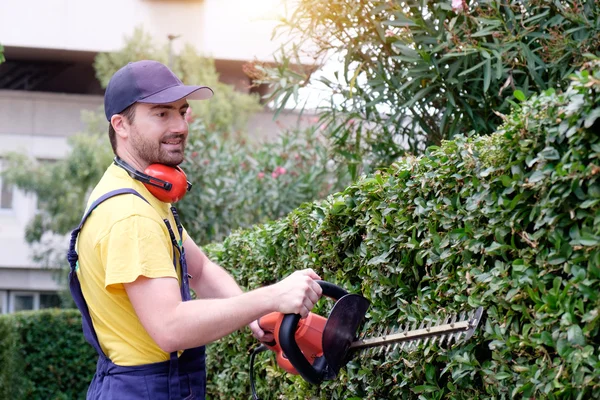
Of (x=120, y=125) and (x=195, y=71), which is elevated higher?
(x=120, y=125)

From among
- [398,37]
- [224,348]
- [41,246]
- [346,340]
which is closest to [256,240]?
[224,348]

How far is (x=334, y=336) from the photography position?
285 cm

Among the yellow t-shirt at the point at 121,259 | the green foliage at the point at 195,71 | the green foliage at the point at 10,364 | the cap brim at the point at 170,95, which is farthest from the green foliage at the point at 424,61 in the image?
the green foliage at the point at 195,71

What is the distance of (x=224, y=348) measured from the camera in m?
5.16

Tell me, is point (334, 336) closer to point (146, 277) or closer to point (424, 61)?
point (146, 277)

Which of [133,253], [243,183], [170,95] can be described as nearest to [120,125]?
[170,95]

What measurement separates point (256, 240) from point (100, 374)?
1.93m

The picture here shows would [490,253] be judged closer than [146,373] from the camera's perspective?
Yes

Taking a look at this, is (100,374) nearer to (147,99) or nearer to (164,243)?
(164,243)

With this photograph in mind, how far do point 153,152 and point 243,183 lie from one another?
7.31 metres

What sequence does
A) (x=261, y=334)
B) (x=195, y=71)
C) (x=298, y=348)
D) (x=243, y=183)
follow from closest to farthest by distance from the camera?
(x=298, y=348), (x=261, y=334), (x=243, y=183), (x=195, y=71)

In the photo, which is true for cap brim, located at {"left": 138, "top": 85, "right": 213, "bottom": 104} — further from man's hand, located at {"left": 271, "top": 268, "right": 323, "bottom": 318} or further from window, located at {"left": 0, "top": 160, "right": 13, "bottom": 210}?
window, located at {"left": 0, "top": 160, "right": 13, "bottom": 210}

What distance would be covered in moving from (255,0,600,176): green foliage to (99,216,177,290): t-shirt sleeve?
201 centimetres

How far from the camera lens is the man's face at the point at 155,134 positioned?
2.93m
